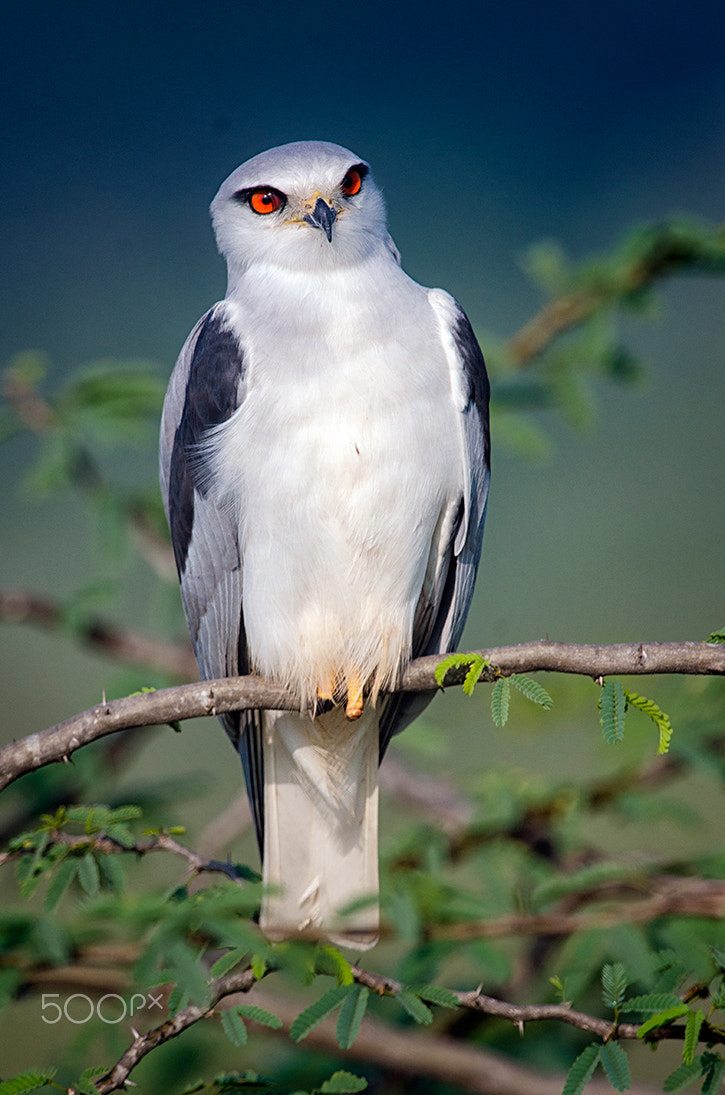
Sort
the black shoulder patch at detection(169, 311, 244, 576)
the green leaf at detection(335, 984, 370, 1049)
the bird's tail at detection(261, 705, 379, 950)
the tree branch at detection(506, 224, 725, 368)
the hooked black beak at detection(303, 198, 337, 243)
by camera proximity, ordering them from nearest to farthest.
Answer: the green leaf at detection(335, 984, 370, 1049)
the black shoulder patch at detection(169, 311, 244, 576)
the hooked black beak at detection(303, 198, 337, 243)
the bird's tail at detection(261, 705, 379, 950)
the tree branch at detection(506, 224, 725, 368)

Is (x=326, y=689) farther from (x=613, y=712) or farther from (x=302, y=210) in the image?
(x=302, y=210)

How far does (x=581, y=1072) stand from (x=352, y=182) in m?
2.64

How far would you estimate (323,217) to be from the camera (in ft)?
9.96

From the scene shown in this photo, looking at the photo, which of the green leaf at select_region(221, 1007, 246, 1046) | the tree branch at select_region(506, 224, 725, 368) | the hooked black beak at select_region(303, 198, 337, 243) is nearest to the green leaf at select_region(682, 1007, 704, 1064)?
the green leaf at select_region(221, 1007, 246, 1046)

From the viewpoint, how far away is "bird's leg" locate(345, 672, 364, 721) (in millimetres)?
3057

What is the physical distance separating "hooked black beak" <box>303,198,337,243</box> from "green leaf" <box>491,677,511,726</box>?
1503 mm

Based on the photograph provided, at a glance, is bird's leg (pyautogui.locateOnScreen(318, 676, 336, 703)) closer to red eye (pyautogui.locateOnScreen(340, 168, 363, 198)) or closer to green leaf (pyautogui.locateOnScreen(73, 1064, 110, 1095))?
green leaf (pyautogui.locateOnScreen(73, 1064, 110, 1095))

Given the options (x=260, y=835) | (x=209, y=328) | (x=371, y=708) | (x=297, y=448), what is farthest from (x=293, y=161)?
(x=260, y=835)

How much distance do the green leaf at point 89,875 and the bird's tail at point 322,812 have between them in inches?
35.7

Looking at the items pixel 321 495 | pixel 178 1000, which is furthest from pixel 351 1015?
pixel 321 495

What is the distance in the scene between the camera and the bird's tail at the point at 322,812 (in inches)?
123

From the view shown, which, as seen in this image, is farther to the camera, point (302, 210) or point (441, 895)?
point (302, 210)

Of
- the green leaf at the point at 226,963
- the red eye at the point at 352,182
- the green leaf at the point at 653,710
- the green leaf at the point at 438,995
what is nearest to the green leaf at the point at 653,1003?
the green leaf at the point at 438,995

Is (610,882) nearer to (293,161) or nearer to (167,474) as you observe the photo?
(167,474)
